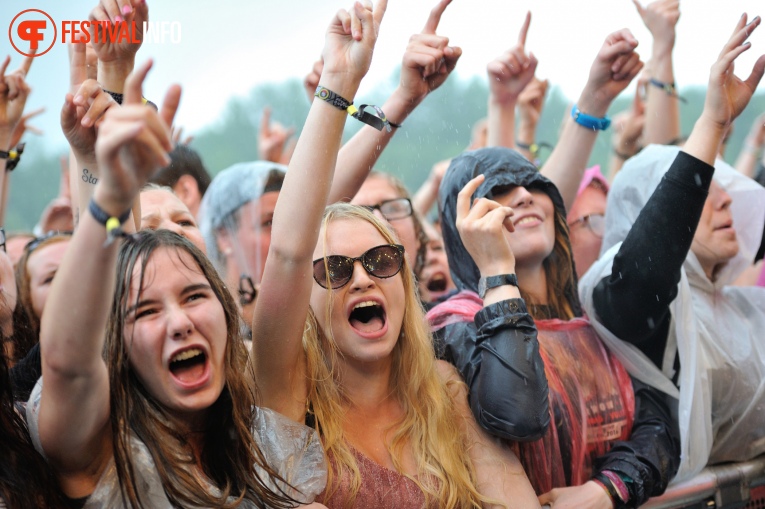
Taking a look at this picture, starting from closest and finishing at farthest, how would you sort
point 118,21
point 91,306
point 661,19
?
point 91,306, point 118,21, point 661,19

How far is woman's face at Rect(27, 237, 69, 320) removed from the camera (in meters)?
2.91

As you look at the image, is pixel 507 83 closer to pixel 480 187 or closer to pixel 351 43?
pixel 480 187

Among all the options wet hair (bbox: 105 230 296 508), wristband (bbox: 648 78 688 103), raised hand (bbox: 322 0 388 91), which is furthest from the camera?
wristband (bbox: 648 78 688 103)

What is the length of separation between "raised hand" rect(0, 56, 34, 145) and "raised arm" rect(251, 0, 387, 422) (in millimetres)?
1293

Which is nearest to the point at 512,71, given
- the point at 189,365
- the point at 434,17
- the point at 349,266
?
the point at 434,17

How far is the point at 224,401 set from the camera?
196 cm

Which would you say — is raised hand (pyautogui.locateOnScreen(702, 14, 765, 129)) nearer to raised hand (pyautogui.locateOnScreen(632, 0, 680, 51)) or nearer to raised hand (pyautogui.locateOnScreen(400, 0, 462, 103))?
raised hand (pyautogui.locateOnScreen(400, 0, 462, 103))

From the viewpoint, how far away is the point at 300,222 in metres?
1.99

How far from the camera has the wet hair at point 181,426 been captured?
174cm

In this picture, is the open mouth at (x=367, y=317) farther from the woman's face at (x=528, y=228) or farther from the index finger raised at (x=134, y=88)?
the index finger raised at (x=134, y=88)

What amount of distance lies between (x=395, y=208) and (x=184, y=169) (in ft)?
3.22

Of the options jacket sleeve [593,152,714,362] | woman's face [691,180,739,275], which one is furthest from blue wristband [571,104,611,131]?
jacket sleeve [593,152,714,362]

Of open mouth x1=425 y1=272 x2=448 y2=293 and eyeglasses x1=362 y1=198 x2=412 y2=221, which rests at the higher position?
eyeglasses x1=362 y1=198 x2=412 y2=221

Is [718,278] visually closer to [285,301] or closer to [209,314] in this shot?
[285,301]
